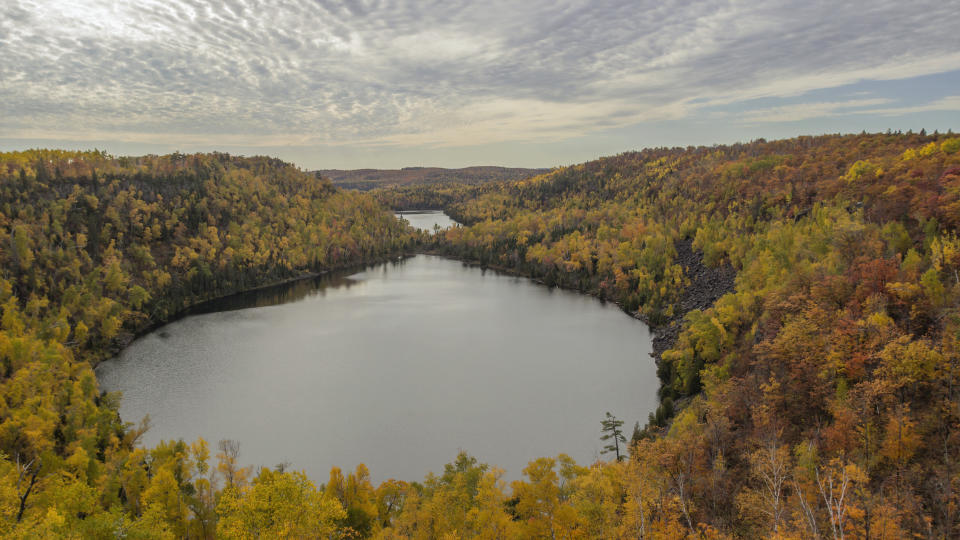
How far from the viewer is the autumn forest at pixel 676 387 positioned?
74.2ft

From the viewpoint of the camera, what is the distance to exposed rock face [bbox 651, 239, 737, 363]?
240 ft

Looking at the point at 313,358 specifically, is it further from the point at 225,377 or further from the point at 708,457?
the point at 708,457

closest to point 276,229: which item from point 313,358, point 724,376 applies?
point 313,358

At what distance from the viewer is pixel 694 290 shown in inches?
3647

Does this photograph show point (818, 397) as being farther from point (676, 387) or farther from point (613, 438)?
point (676, 387)

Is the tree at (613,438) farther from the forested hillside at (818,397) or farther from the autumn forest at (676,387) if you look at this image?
the forested hillside at (818,397)

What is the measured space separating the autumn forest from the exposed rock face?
0.52m

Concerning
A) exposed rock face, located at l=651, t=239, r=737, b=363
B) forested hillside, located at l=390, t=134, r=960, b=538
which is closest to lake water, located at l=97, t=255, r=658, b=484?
exposed rock face, located at l=651, t=239, r=737, b=363

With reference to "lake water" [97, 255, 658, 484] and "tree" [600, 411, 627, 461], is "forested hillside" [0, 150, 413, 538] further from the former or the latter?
"tree" [600, 411, 627, 461]

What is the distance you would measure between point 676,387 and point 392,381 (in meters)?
32.7

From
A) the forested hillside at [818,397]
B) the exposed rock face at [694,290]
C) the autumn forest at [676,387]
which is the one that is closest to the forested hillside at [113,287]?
the autumn forest at [676,387]

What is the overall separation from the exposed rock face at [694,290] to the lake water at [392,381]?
3255mm

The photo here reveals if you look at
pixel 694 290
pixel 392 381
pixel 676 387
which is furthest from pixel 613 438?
pixel 694 290

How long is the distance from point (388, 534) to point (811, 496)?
1989cm
